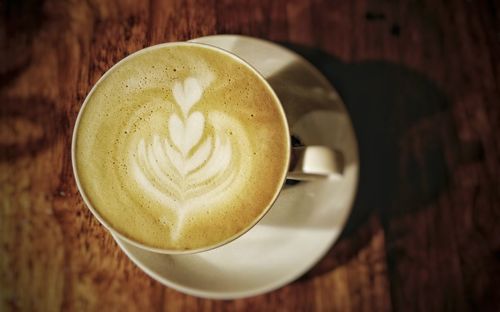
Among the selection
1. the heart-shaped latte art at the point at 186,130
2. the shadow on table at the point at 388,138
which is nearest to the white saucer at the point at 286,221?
the shadow on table at the point at 388,138

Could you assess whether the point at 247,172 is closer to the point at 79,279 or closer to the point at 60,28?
the point at 79,279

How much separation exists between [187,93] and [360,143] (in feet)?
1.08

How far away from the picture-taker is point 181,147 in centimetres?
54

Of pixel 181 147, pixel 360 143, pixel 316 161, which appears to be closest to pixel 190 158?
pixel 181 147

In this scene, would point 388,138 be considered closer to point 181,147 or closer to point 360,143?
point 360,143

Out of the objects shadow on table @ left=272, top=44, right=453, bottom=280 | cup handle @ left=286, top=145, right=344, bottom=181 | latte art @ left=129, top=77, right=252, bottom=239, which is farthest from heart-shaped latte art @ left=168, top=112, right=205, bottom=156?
shadow on table @ left=272, top=44, right=453, bottom=280

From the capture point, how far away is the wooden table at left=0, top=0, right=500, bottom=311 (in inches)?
25.4

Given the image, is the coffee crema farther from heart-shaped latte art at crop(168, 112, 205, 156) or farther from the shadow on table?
the shadow on table

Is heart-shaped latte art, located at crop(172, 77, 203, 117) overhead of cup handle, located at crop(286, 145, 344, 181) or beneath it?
overhead

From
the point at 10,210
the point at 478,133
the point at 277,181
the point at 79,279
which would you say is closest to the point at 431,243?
the point at 478,133

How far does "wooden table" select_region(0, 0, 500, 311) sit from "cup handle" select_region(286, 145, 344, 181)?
0.54ft

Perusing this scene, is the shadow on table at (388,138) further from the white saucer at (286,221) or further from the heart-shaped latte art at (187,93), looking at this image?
the heart-shaped latte art at (187,93)

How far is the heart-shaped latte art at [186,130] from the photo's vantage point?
54cm

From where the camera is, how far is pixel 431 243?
25.8 inches
